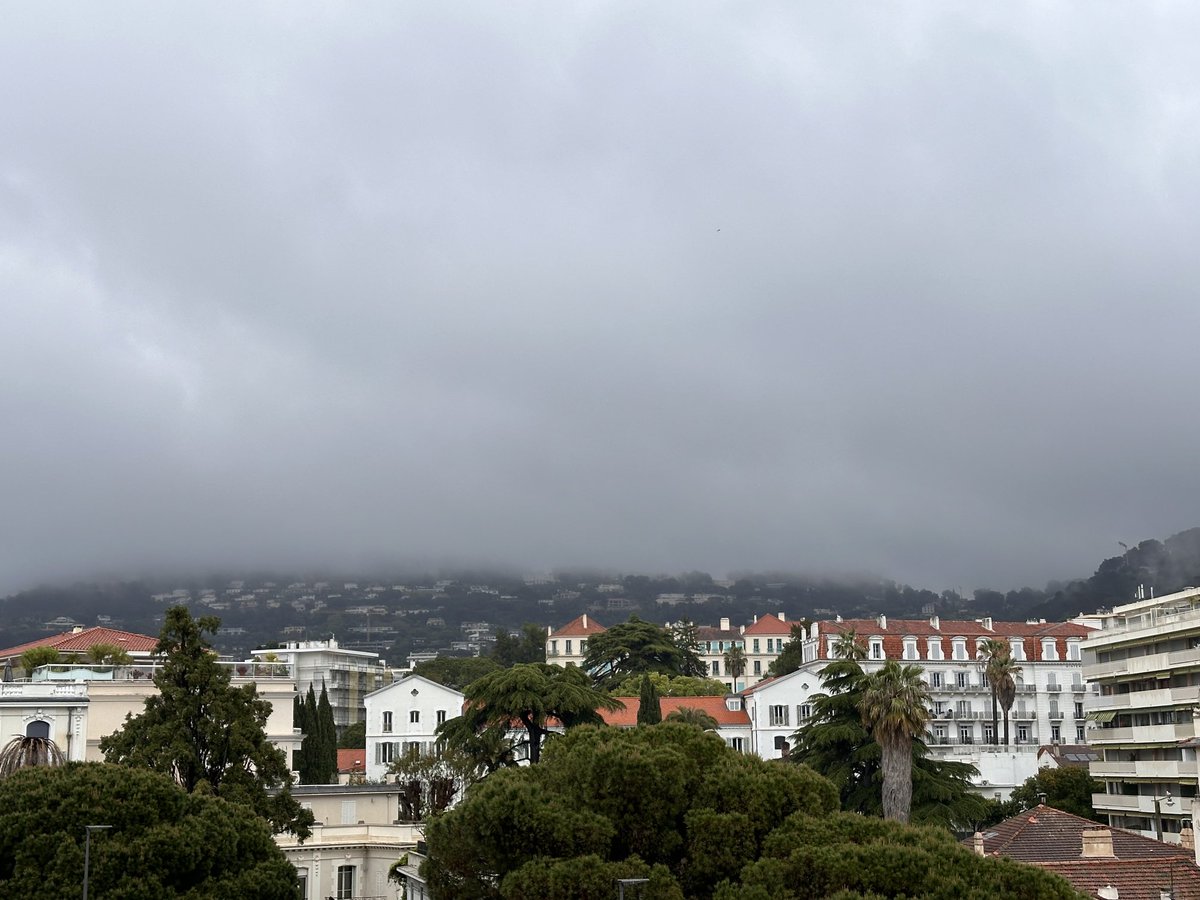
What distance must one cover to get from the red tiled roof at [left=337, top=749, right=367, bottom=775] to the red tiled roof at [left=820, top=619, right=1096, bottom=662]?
3706 cm

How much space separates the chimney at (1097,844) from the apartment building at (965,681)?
56582 mm

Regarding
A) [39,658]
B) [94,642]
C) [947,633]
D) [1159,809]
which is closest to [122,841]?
[39,658]

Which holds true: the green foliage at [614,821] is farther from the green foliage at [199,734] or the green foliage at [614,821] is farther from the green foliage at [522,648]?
the green foliage at [522,648]

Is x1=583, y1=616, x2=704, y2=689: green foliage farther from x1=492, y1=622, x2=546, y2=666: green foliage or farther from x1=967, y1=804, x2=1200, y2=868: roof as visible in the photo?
x1=967, y1=804, x2=1200, y2=868: roof

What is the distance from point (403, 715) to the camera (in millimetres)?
93062

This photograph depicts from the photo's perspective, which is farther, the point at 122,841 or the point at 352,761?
the point at 352,761

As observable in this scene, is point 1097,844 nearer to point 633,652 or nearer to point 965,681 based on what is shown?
point 965,681

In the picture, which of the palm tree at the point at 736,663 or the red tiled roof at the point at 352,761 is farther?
the palm tree at the point at 736,663

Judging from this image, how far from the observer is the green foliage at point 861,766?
178ft

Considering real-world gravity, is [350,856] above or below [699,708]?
below

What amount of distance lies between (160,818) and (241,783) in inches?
417

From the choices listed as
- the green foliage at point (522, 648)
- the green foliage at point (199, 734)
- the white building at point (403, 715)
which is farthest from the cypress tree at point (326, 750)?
the green foliage at point (522, 648)

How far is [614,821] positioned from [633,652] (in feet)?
333

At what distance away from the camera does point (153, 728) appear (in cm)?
4281
